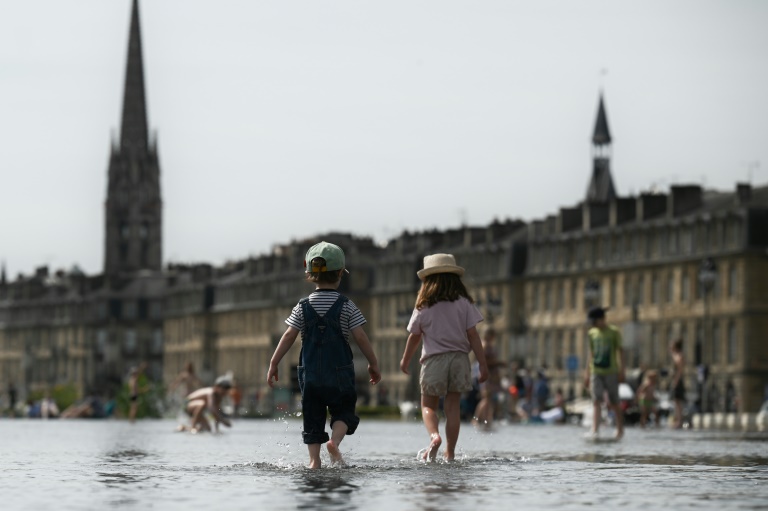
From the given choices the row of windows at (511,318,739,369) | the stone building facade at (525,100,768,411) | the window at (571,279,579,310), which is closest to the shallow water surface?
the stone building facade at (525,100,768,411)

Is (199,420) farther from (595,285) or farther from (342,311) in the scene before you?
(595,285)

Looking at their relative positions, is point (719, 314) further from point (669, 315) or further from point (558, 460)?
point (558, 460)

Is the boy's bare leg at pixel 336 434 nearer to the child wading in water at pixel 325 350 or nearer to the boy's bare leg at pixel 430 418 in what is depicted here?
the child wading in water at pixel 325 350

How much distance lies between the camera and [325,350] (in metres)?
17.1

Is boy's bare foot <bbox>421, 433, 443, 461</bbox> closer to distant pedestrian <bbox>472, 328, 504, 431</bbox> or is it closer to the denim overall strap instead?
the denim overall strap

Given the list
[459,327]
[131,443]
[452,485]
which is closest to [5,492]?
[452,485]

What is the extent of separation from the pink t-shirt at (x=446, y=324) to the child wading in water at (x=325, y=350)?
1702 millimetres

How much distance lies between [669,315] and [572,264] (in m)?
14.1

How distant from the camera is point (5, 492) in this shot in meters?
14.6

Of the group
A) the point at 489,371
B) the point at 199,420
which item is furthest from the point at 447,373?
the point at 199,420

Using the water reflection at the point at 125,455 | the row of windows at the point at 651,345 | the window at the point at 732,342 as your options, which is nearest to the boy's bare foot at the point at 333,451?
the water reflection at the point at 125,455

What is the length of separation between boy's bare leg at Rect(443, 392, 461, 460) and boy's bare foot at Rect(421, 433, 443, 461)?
3.7 inches

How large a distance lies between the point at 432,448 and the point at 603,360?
9.58 metres

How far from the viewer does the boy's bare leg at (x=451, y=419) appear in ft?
62.1
